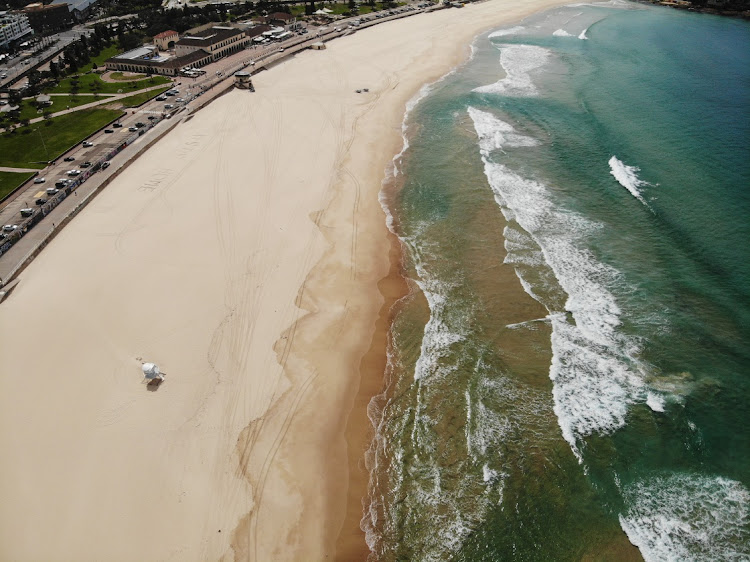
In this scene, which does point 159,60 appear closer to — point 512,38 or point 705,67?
point 512,38

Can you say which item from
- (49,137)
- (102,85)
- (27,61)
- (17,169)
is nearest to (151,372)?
(17,169)

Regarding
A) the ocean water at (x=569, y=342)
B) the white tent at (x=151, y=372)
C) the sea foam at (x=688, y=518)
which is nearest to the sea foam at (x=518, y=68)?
the ocean water at (x=569, y=342)

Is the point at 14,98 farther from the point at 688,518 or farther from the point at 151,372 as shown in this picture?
the point at 688,518

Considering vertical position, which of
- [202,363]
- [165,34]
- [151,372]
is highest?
[165,34]

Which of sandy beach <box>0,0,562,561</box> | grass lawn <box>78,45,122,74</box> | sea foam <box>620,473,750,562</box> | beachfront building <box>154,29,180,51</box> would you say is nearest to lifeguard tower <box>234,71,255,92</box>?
sandy beach <box>0,0,562,561</box>

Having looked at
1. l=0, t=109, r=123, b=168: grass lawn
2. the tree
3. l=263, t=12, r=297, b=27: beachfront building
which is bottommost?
l=0, t=109, r=123, b=168: grass lawn

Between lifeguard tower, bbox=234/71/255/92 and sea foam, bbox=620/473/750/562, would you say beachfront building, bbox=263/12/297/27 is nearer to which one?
lifeguard tower, bbox=234/71/255/92
